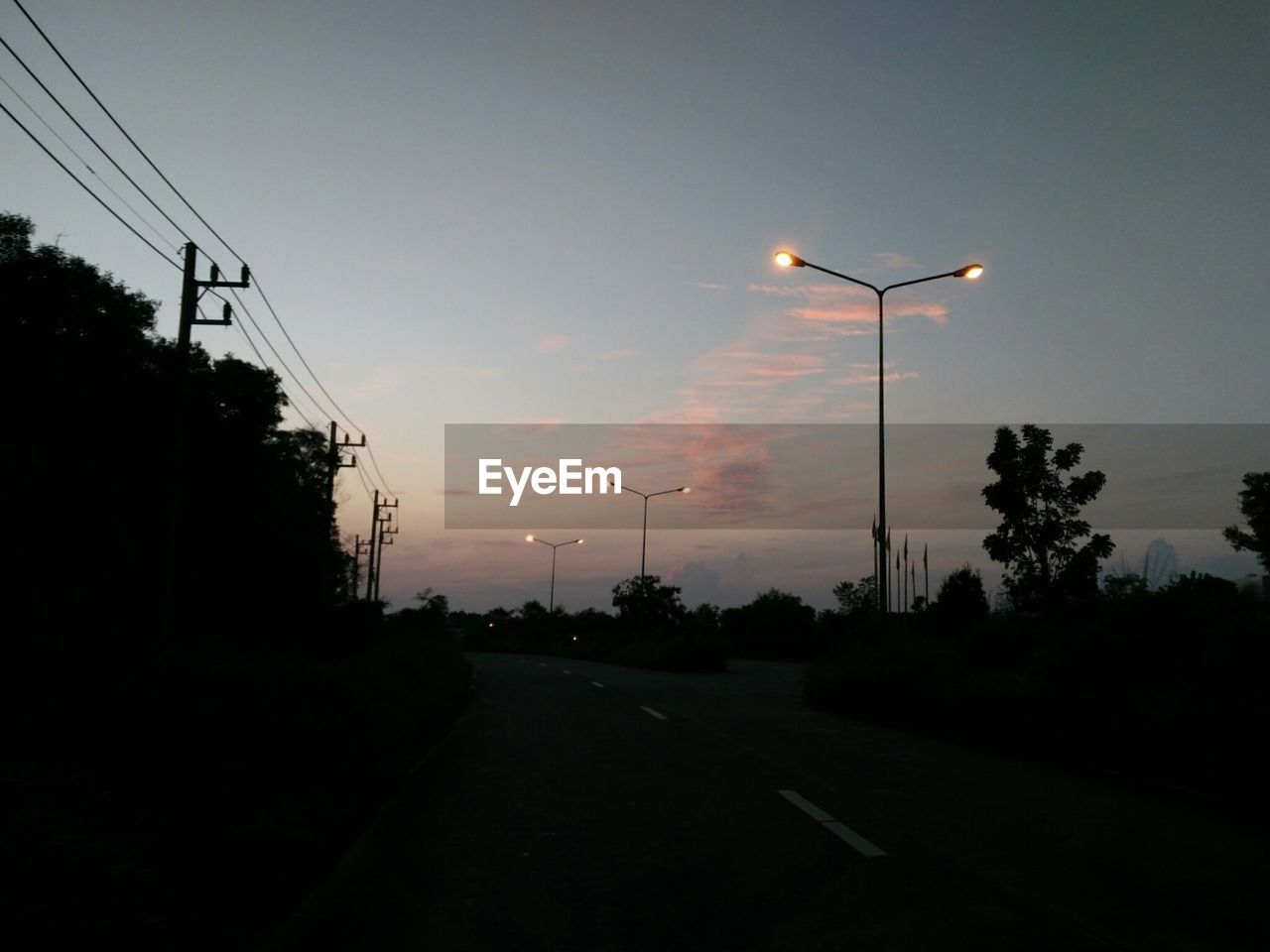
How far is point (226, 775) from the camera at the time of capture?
7949mm

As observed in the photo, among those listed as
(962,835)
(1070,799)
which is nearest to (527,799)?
(962,835)

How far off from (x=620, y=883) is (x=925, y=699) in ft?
39.3

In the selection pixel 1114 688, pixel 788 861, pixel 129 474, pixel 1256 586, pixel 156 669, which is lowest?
pixel 788 861

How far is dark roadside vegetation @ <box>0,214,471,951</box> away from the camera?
18.5 feet

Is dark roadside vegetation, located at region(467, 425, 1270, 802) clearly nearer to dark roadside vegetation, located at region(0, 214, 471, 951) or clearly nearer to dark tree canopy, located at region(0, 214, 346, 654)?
dark roadside vegetation, located at region(0, 214, 471, 951)

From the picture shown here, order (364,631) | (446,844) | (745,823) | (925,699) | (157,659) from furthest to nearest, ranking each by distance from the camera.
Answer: (364,631)
(925,699)
(157,659)
(745,823)
(446,844)

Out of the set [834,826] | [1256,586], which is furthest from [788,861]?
[1256,586]

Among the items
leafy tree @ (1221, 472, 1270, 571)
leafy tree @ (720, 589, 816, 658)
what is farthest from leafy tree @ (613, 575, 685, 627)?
leafy tree @ (1221, 472, 1270, 571)

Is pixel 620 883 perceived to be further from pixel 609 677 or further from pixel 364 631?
pixel 364 631

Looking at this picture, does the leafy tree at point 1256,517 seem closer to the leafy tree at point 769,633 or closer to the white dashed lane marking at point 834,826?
the leafy tree at point 769,633

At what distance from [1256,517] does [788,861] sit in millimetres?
60778

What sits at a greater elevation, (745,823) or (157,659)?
(157,659)

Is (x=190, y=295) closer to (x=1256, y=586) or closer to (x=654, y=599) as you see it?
(x=1256, y=586)

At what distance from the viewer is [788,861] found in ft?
22.8
